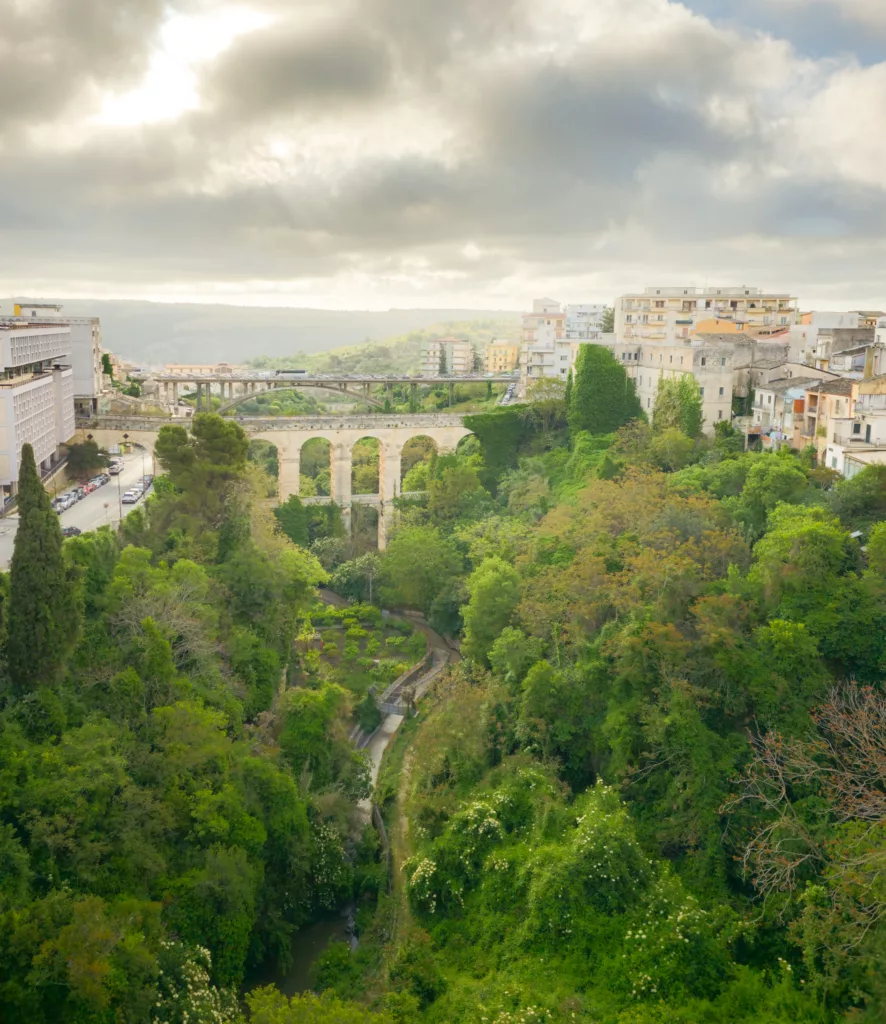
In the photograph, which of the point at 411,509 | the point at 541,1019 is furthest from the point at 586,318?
the point at 541,1019

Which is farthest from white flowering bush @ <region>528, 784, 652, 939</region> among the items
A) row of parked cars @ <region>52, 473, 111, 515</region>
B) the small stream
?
row of parked cars @ <region>52, 473, 111, 515</region>

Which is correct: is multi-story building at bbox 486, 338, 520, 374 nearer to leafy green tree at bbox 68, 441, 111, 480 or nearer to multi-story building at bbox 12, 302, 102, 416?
multi-story building at bbox 12, 302, 102, 416

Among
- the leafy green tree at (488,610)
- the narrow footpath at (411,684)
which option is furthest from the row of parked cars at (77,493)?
the leafy green tree at (488,610)

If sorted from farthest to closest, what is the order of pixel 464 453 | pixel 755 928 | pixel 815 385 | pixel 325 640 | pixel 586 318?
pixel 586 318 < pixel 464 453 < pixel 325 640 < pixel 815 385 < pixel 755 928

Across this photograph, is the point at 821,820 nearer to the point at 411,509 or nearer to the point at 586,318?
the point at 411,509

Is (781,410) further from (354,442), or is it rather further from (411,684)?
(354,442)
